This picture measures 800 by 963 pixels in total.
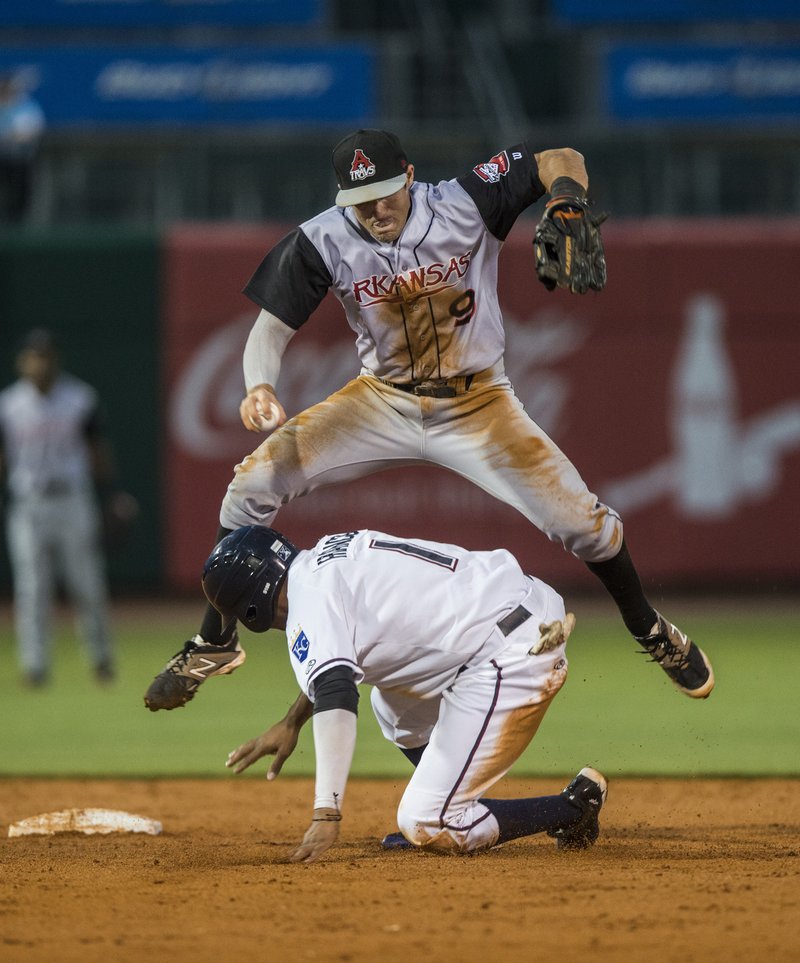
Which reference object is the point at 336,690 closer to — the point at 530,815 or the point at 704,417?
the point at 530,815

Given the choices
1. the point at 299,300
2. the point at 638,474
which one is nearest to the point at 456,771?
the point at 299,300

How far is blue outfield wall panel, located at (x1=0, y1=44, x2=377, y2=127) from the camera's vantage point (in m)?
15.5

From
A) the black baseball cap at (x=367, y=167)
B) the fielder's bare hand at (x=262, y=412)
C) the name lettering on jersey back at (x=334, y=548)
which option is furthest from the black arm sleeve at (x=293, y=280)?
the name lettering on jersey back at (x=334, y=548)

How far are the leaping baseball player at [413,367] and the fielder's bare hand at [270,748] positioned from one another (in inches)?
19.4

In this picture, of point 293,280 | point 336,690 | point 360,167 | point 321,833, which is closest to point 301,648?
point 336,690

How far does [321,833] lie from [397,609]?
78 cm

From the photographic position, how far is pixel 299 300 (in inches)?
216

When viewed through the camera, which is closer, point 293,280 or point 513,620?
point 513,620

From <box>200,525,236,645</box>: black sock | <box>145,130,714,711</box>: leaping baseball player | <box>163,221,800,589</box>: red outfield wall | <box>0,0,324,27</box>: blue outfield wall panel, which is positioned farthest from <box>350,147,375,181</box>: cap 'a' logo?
<box>0,0,324,27</box>: blue outfield wall panel

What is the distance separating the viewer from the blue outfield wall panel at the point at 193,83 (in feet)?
51.0

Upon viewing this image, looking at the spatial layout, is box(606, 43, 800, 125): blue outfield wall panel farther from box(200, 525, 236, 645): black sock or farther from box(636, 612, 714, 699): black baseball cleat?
box(200, 525, 236, 645): black sock

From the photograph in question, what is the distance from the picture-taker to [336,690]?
4633mm

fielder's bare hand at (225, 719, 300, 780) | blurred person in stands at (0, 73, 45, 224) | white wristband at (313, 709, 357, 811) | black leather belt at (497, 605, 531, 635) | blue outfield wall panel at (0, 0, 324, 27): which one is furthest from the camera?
blue outfield wall panel at (0, 0, 324, 27)

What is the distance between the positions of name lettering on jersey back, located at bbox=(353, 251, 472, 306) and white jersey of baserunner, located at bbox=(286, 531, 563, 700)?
0.93m
